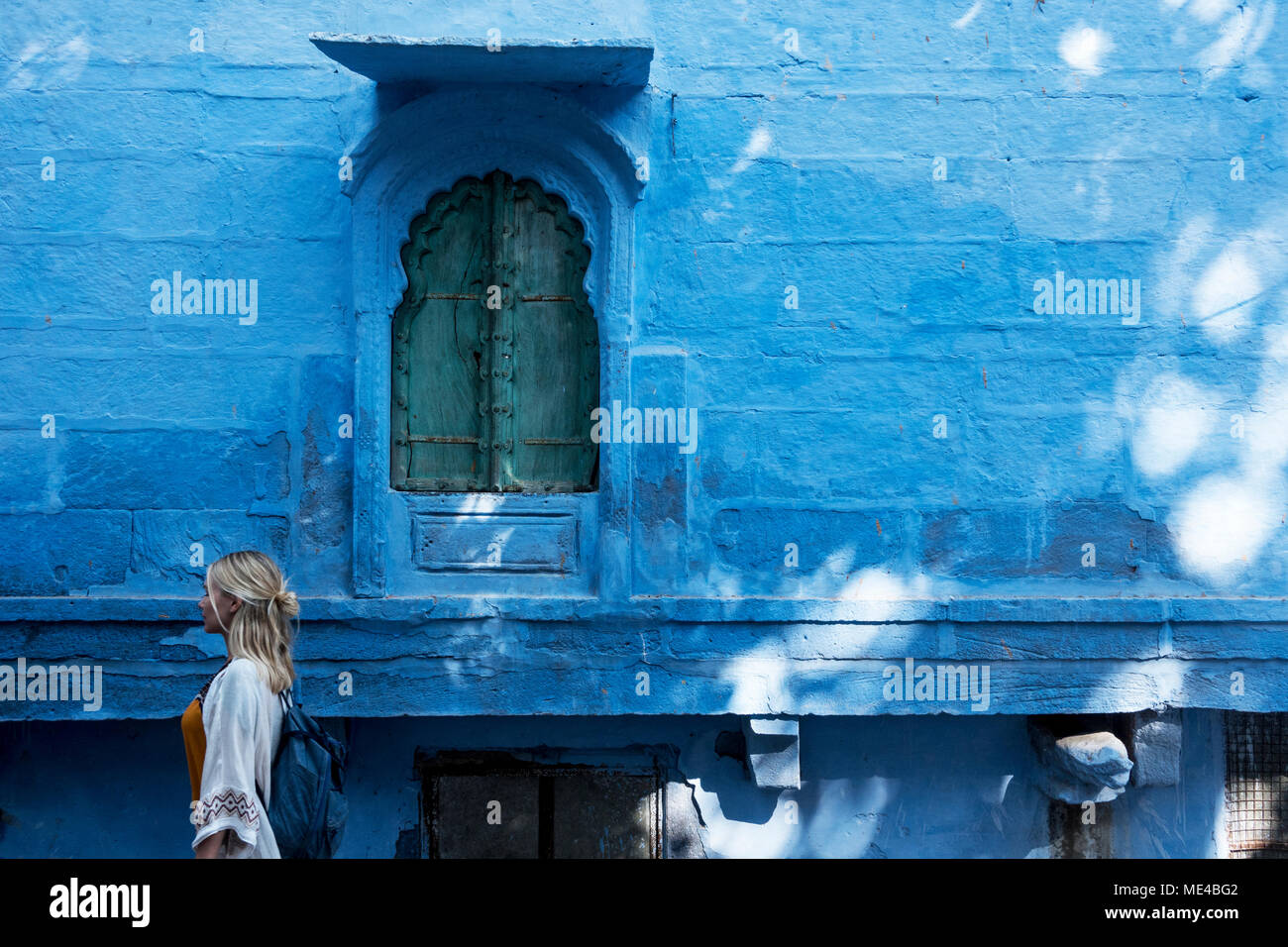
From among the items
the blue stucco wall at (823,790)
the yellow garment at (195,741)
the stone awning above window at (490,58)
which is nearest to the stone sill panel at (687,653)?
the blue stucco wall at (823,790)

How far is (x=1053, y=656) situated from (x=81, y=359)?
458cm

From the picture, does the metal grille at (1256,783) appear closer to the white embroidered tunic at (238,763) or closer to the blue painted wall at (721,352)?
the blue painted wall at (721,352)

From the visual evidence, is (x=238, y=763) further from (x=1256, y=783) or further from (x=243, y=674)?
(x=1256, y=783)

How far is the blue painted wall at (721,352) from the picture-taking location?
435 centimetres

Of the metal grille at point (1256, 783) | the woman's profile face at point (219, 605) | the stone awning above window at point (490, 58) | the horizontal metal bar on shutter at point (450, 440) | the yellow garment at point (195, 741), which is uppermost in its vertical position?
the stone awning above window at point (490, 58)

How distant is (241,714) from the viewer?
2564mm

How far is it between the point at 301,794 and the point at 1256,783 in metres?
4.58

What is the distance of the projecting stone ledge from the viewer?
4371 mm

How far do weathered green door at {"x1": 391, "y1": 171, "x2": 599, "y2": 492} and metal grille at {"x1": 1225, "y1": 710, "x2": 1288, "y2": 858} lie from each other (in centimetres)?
346

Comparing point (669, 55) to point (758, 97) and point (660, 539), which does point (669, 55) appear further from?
point (660, 539)

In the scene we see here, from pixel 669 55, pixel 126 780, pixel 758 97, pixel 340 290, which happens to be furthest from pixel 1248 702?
pixel 126 780

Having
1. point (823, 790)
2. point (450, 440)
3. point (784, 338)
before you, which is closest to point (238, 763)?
point (450, 440)

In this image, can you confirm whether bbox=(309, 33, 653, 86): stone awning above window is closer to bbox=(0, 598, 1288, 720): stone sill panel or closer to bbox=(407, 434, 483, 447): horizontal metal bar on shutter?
bbox=(407, 434, 483, 447): horizontal metal bar on shutter

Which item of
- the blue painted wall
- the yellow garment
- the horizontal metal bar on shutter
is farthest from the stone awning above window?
the yellow garment
